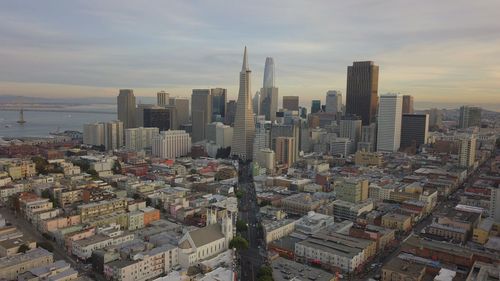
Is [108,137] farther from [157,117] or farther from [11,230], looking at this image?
[11,230]

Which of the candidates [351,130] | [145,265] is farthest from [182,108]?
[145,265]

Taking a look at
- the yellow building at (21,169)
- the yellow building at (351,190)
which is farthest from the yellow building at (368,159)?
the yellow building at (21,169)

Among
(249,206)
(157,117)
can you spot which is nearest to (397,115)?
(249,206)

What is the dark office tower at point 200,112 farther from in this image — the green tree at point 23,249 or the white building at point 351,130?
the green tree at point 23,249

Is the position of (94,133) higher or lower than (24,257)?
higher

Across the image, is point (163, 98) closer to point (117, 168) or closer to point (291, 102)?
point (291, 102)

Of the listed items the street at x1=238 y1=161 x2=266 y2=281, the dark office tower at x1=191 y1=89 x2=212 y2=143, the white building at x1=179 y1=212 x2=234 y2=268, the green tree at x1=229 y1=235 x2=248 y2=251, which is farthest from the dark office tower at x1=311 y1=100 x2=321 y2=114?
the green tree at x1=229 y1=235 x2=248 y2=251

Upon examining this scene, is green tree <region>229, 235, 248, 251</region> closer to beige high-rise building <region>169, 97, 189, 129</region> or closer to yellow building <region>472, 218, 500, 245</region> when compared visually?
yellow building <region>472, 218, 500, 245</region>
